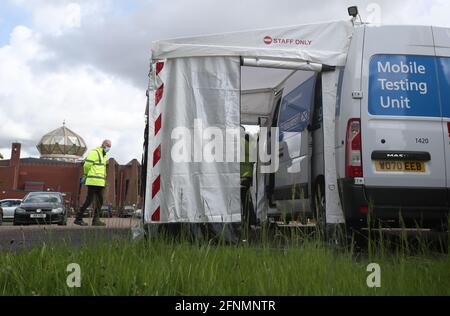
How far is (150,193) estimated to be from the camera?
5969 mm

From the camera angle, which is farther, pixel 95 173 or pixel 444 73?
pixel 95 173

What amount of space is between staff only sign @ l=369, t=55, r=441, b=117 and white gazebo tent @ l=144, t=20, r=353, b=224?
66cm

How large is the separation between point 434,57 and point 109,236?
4.13 m

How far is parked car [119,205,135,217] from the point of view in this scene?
5.05 metres

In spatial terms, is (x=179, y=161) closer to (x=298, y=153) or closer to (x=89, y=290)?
(x=298, y=153)

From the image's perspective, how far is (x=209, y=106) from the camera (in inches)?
241

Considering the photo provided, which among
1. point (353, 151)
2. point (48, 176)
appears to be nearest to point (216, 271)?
point (353, 151)

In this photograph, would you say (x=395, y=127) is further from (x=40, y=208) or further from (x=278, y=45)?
(x=40, y=208)

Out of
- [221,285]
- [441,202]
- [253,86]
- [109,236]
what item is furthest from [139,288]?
[253,86]

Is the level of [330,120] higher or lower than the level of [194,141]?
higher

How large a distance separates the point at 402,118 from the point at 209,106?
2325 millimetres

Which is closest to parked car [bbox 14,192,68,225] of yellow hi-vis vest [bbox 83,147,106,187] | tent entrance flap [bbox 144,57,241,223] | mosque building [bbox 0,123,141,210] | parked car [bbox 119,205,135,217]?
yellow hi-vis vest [bbox 83,147,106,187]

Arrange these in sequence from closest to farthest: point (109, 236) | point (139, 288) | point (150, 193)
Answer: point (139, 288), point (109, 236), point (150, 193)

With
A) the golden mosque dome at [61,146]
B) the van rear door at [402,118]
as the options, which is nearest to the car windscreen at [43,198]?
the van rear door at [402,118]
